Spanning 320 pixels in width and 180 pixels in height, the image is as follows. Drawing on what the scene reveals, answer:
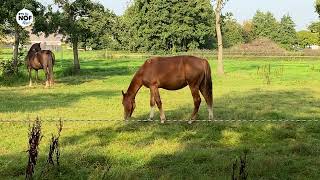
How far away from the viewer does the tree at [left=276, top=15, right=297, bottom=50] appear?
104 meters

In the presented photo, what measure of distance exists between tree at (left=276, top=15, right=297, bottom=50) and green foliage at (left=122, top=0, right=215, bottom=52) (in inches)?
1178

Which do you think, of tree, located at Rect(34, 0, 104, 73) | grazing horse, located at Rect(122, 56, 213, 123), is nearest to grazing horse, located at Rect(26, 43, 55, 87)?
tree, located at Rect(34, 0, 104, 73)

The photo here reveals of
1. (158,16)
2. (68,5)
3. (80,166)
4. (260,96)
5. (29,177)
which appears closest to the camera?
(29,177)

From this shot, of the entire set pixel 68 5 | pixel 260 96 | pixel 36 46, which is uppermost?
pixel 68 5

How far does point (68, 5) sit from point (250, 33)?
270 ft

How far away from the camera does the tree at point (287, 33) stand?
104m

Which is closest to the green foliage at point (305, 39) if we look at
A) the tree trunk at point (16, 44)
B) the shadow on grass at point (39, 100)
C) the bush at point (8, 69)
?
the tree trunk at point (16, 44)

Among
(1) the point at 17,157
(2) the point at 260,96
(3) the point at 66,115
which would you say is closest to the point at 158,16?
(2) the point at 260,96

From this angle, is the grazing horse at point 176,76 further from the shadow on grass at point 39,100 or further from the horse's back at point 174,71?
the shadow on grass at point 39,100

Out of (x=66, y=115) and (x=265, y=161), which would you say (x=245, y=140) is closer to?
(x=265, y=161)

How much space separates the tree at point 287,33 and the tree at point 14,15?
79.5m

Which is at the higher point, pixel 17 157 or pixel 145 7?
pixel 145 7

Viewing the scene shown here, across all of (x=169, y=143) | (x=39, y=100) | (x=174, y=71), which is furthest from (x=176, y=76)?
(x=39, y=100)

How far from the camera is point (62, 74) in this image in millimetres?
33812
